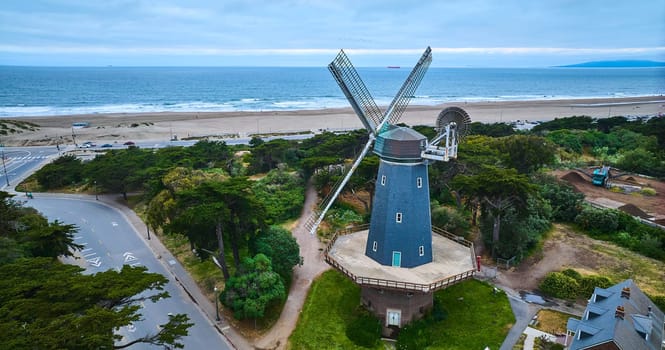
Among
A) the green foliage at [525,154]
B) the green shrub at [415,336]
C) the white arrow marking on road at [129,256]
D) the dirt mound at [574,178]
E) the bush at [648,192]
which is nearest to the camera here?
the green shrub at [415,336]

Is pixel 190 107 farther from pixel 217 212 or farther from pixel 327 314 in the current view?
pixel 327 314

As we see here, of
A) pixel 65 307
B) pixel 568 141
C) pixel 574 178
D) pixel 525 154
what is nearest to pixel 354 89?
pixel 65 307

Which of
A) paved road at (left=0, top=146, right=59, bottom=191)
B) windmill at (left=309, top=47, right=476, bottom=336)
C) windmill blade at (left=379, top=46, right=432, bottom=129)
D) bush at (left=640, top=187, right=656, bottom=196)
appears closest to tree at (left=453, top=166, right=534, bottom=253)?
windmill at (left=309, top=47, right=476, bottom=336)

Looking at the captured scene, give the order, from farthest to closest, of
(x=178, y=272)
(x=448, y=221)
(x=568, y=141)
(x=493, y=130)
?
(x=493, y=130) < (x=568, y=141) < (x=448, y=221) < (x=178, y=272)

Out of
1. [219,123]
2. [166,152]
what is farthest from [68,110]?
[166,152]

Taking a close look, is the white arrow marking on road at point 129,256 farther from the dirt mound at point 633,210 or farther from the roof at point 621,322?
the dirt mound at point 633,210

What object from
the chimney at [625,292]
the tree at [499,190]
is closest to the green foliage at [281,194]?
the tree at [499,190]

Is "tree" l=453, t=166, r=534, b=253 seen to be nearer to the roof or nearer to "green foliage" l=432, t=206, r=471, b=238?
"green foliage" l=432, t=206, r=471, b=238
